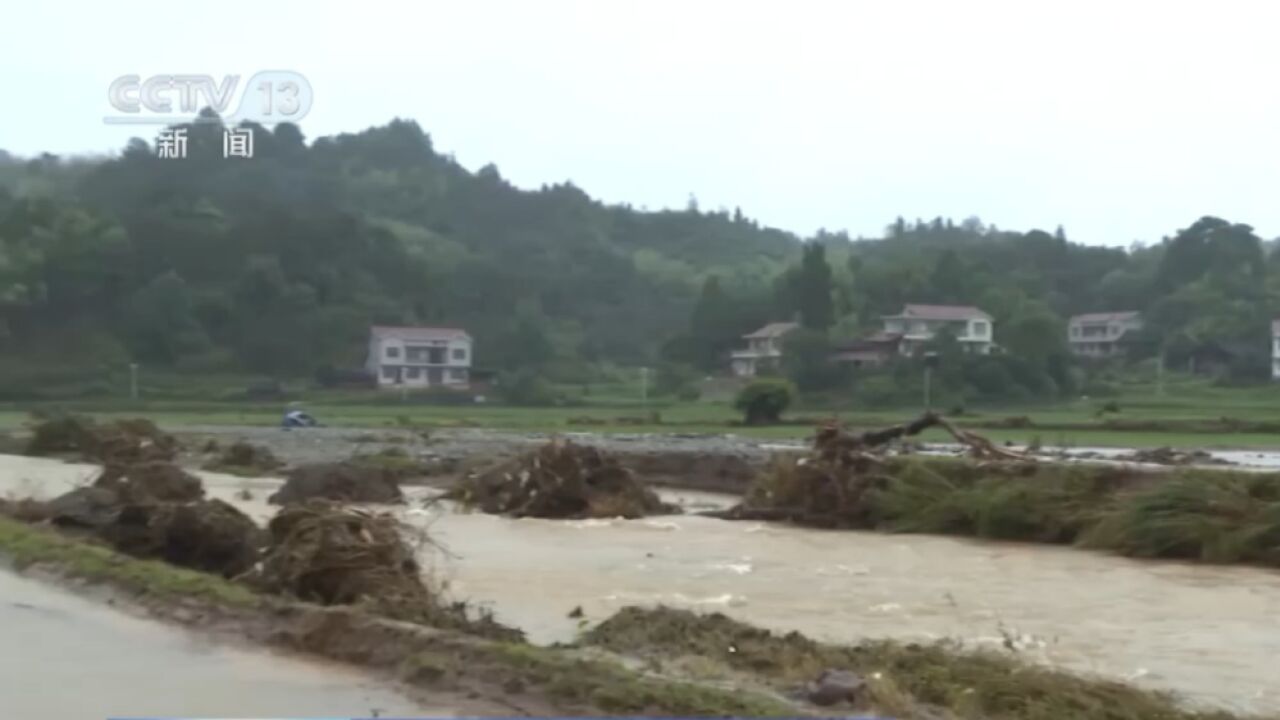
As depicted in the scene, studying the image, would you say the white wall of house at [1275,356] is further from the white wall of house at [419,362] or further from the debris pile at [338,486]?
the debris pile at [338,486]

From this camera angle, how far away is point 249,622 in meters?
11.0

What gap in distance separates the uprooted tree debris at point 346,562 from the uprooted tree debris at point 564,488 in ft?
41.3

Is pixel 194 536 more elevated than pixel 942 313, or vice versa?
pixel 942 313

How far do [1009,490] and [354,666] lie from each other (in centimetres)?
1484

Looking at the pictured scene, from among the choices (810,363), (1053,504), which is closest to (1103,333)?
(810,363)

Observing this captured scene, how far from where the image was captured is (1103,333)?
8475 cm

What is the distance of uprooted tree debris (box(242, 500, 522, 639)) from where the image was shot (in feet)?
39.1

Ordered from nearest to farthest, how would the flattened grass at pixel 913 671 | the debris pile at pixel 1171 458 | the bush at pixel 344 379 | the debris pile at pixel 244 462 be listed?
1. the flattened grass at pixel 913 671
2. the debris pile at pixel 1171 458
3. the debris pile at pixel 244 462
4. the bush at pixel 344 379

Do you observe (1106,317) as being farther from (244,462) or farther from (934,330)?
(244,462)

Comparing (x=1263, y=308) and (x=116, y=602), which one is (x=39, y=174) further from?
(x=116, y=602)

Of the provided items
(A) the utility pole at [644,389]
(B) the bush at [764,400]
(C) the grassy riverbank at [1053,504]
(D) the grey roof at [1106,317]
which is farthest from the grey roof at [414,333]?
(C) the grassy riverbank at [1053,504]

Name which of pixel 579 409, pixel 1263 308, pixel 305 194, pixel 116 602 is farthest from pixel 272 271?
pixel 116 602

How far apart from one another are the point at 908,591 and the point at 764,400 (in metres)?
41.5

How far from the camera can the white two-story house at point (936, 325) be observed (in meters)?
74.3
